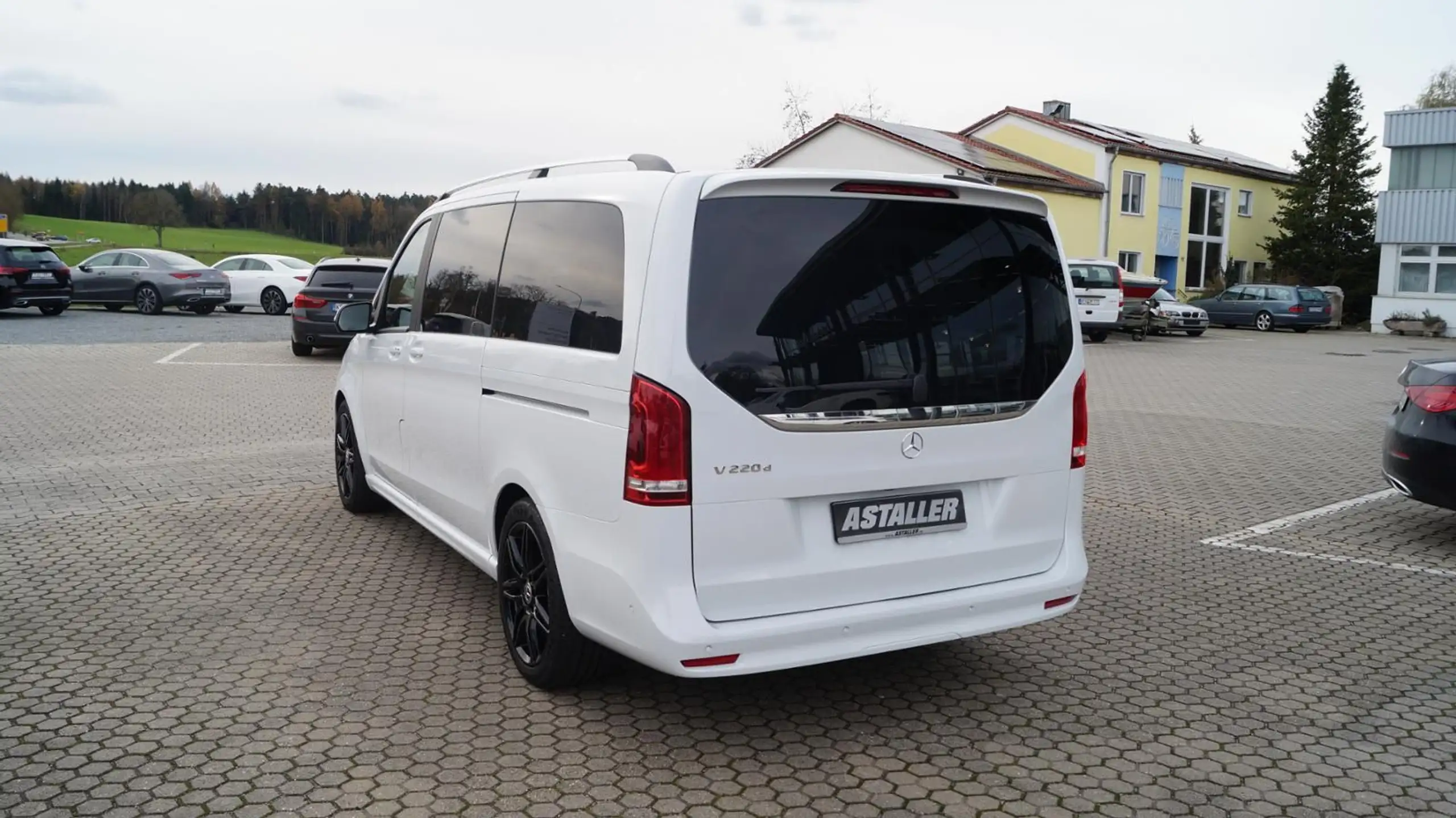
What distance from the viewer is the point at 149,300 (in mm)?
28781

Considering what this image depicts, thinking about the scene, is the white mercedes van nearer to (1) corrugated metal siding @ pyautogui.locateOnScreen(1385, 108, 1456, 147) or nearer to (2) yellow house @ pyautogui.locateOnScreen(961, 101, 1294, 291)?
(2) yellow house @ pyautogui.locateOnScreen(961, 101, 1294, 291)

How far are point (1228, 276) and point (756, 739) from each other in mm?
49423

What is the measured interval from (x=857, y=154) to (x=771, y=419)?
3490 cm

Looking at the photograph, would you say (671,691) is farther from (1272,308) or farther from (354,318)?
(1272,308)

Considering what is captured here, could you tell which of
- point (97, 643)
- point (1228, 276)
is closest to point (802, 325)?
point (97, 643)

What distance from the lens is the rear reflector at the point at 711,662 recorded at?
3621 millimetres

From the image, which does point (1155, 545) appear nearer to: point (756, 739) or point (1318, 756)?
point (1318, 756)

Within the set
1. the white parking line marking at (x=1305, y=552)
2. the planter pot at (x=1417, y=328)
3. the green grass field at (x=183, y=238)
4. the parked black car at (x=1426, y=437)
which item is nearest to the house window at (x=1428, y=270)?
the planter pot at (x=1417, y=328)

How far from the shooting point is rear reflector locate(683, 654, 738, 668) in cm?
362

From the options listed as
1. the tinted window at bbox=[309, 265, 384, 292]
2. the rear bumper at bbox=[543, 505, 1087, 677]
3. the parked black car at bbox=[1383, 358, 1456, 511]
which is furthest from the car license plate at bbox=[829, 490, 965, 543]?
the tinted window at bbox=[309, 265, 384, 292]

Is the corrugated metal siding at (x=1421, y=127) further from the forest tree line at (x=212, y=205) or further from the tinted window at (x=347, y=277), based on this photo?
the forest tree line at (x=212, y=205)

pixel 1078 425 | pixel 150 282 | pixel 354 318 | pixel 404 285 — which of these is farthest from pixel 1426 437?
pixel 150 282

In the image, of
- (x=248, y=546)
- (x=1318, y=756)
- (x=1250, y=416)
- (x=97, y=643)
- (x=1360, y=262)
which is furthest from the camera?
(x=1360, y=262)

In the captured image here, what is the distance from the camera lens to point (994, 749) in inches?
157
